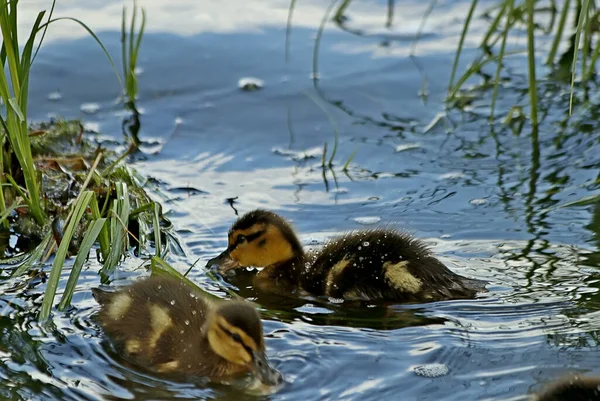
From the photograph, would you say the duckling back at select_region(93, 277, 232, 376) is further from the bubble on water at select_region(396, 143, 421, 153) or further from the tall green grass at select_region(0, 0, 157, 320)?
the bubble on water at select_region(396, 143, 421, 153)

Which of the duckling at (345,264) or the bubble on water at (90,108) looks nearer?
the duckling at (345,264)

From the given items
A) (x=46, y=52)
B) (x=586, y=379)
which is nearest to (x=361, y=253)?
(x=586, y=379)

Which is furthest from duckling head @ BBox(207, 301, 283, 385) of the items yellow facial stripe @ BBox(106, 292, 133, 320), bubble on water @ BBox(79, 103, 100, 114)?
bubble on water @ BBox(79, 103, 100, 114)

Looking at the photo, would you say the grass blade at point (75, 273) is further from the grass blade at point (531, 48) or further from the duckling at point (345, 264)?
the grass blade at point (531, 48)

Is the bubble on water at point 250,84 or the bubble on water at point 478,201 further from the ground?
the bubble on water at point 250,84

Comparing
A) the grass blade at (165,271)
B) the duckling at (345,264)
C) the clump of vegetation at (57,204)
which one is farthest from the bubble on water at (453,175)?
the grass blade at (165,271)

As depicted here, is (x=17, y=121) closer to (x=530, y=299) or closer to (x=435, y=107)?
(x=530, y=299)

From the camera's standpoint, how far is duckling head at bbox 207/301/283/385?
3430mm

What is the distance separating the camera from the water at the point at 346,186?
354cm

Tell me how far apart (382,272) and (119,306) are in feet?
3.39

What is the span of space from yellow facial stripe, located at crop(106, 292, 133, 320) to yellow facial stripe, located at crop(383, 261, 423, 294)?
101 centimetres

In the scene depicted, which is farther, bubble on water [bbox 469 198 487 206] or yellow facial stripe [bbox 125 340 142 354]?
bubble on water [bbox 469 198 487 206]

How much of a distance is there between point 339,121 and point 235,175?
0.94m

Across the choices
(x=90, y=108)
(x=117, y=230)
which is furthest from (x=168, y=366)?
(x=90, y=108)
